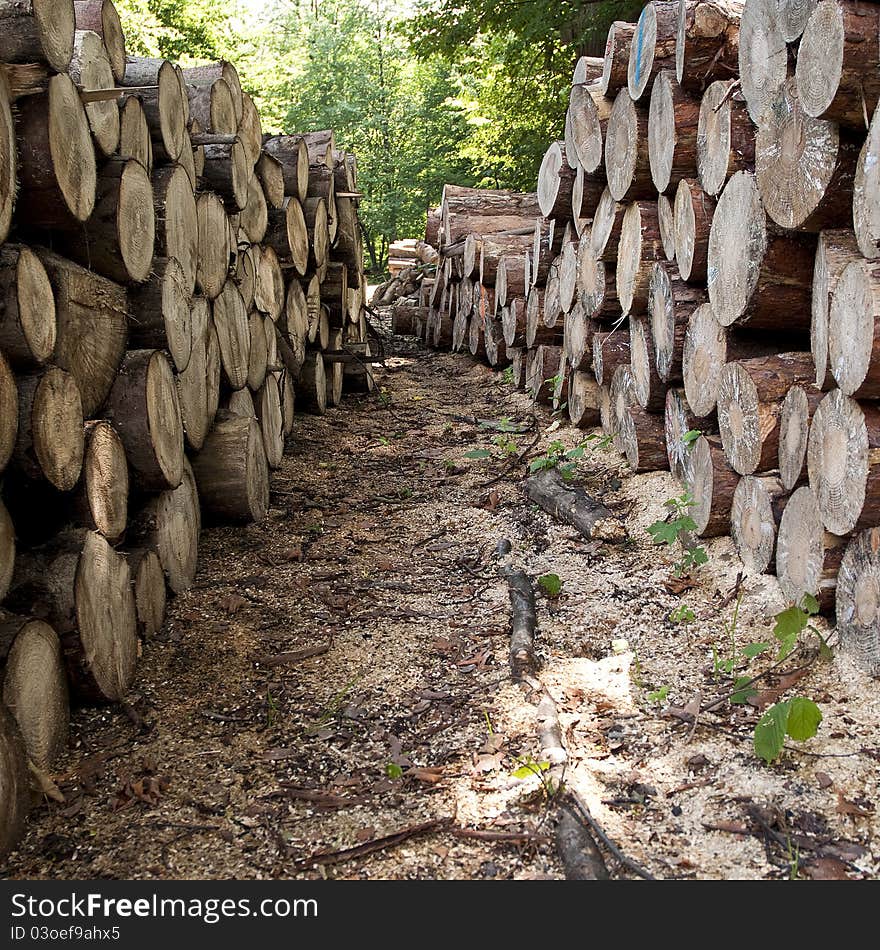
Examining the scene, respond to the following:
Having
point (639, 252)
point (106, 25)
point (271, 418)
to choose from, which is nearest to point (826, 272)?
point (639, 252)

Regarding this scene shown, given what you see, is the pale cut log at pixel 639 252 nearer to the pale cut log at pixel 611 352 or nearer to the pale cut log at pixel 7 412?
the pale cut log at pixel 611 352

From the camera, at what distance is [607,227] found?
14.6ft

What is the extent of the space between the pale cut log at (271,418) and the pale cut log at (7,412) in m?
2.44

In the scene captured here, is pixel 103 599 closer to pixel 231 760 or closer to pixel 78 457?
pixel 78 457

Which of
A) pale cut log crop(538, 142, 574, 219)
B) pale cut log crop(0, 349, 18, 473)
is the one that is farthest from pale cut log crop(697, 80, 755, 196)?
pale cut log crop(0, 349, 18, 473)

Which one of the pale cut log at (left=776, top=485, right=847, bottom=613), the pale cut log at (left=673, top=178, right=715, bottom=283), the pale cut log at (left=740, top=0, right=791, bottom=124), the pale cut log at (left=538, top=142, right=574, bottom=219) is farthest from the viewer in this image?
the pale cut log at (left=538, top=142, right=574, bottom=219)

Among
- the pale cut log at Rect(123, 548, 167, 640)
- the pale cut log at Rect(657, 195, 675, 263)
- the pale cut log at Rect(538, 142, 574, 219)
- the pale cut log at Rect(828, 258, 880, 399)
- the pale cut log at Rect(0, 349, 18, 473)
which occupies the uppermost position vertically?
the pale cut log at Rect(538, 142, 574, 219)

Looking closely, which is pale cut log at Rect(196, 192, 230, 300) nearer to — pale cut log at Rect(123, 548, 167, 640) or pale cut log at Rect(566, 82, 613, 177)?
pale cut log at Rect(123, 548, 167, 640)

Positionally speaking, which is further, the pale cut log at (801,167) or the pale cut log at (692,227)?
the pale cut log at (692,227)

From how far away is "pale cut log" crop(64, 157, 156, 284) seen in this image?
2.74 meters

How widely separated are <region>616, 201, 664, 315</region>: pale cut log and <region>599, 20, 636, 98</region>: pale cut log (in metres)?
0.65

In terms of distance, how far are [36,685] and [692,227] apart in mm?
2830

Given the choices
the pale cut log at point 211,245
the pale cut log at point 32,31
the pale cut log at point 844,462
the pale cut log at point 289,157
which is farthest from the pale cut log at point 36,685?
the pale cut log at point 289,157

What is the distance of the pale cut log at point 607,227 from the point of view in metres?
4.36
